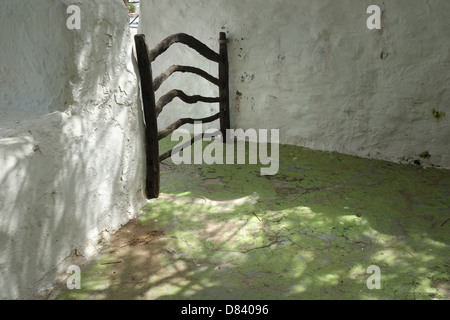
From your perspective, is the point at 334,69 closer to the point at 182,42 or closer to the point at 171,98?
the point at 182,42

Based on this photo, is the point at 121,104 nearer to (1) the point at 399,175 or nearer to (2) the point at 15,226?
(2) the point at 15,226

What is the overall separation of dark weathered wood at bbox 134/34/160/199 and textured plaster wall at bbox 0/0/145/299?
0.15 m

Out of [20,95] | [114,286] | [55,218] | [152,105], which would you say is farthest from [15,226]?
[152,105]

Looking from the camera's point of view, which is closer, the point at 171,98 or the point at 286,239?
the point at 286,239

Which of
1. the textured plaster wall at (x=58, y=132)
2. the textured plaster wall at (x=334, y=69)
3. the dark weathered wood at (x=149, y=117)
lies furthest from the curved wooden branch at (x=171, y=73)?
the textured plaster wall at (x=334, y=69)

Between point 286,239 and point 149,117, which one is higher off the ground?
point 149,117

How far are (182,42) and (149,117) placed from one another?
0.90 m

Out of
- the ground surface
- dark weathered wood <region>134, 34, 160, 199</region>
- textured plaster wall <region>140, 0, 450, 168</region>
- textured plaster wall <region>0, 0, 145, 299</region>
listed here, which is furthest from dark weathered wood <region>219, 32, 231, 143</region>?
textured plaster wall <region>0, 0, 145, 299</region>

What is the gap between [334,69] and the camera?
383cm

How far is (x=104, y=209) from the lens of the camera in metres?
2.47


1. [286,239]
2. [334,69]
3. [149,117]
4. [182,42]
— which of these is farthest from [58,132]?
[334,69]

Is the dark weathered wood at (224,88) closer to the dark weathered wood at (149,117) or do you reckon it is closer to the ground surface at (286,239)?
the ground surface at (286,239)

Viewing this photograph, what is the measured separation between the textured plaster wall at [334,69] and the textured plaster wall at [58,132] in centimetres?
199

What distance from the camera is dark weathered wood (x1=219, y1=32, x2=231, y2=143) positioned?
14.0 ft
